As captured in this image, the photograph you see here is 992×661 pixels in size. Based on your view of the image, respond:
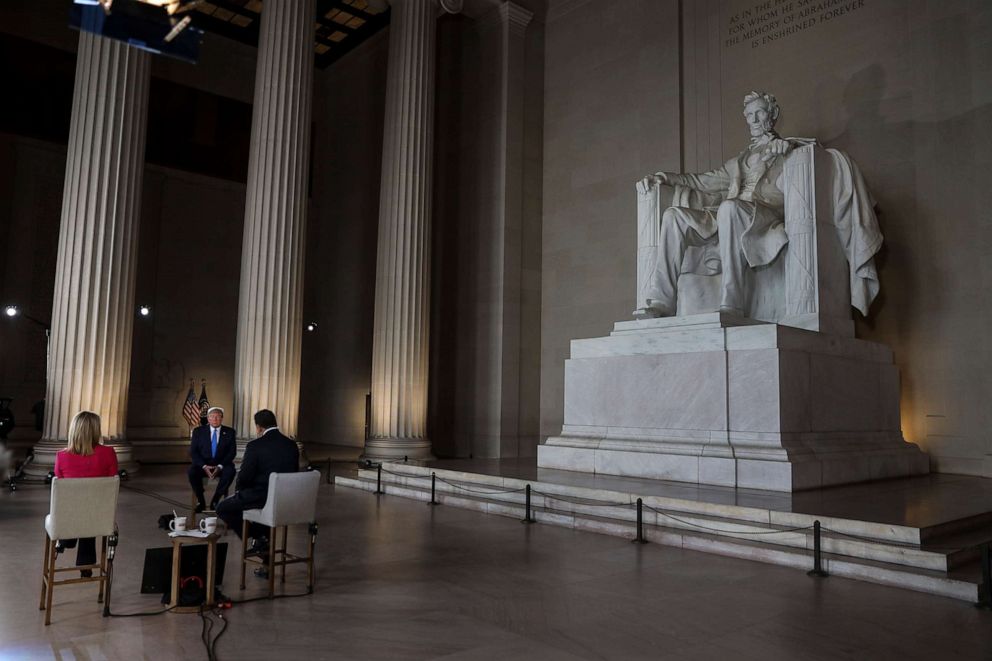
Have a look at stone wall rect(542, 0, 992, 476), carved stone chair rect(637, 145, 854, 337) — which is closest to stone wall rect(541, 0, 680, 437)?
stone wall rect(542, 0, 992, 476)

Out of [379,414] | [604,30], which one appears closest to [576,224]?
[604,30]

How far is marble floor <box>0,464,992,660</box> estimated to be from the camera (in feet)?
11.0

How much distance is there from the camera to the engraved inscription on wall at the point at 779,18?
35.0 ft

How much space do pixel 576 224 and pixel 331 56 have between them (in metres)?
9.58

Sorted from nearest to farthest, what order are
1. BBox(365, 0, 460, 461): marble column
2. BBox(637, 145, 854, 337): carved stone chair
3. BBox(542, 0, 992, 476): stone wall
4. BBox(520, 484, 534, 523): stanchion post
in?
BBox(520, 484, 534, 523): stanchion post, BBox(637, 145, 854, 337): carved stone chair, BBox(542, 0, 992, 476): stone wall, BBox(365, 0, 460, 461): marble column

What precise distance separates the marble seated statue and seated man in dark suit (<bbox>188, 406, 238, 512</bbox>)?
4622 mm

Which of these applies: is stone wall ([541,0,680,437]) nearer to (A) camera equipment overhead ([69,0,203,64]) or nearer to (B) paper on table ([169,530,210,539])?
(B) paper on table ([169,530,210,539])

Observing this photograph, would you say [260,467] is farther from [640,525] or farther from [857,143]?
[857,143]

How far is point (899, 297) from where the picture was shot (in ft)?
31.9

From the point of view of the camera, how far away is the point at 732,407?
7.24m

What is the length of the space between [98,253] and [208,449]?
4.76 meters

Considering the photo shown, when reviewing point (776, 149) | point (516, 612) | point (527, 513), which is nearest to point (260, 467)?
point (516, 612)

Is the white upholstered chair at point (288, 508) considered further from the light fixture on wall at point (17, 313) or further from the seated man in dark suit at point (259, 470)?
the light fixture on wall at point (17, 313)

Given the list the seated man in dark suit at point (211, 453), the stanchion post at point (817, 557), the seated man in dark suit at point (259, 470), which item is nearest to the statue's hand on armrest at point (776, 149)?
the stanchion post at point (817, 557)
